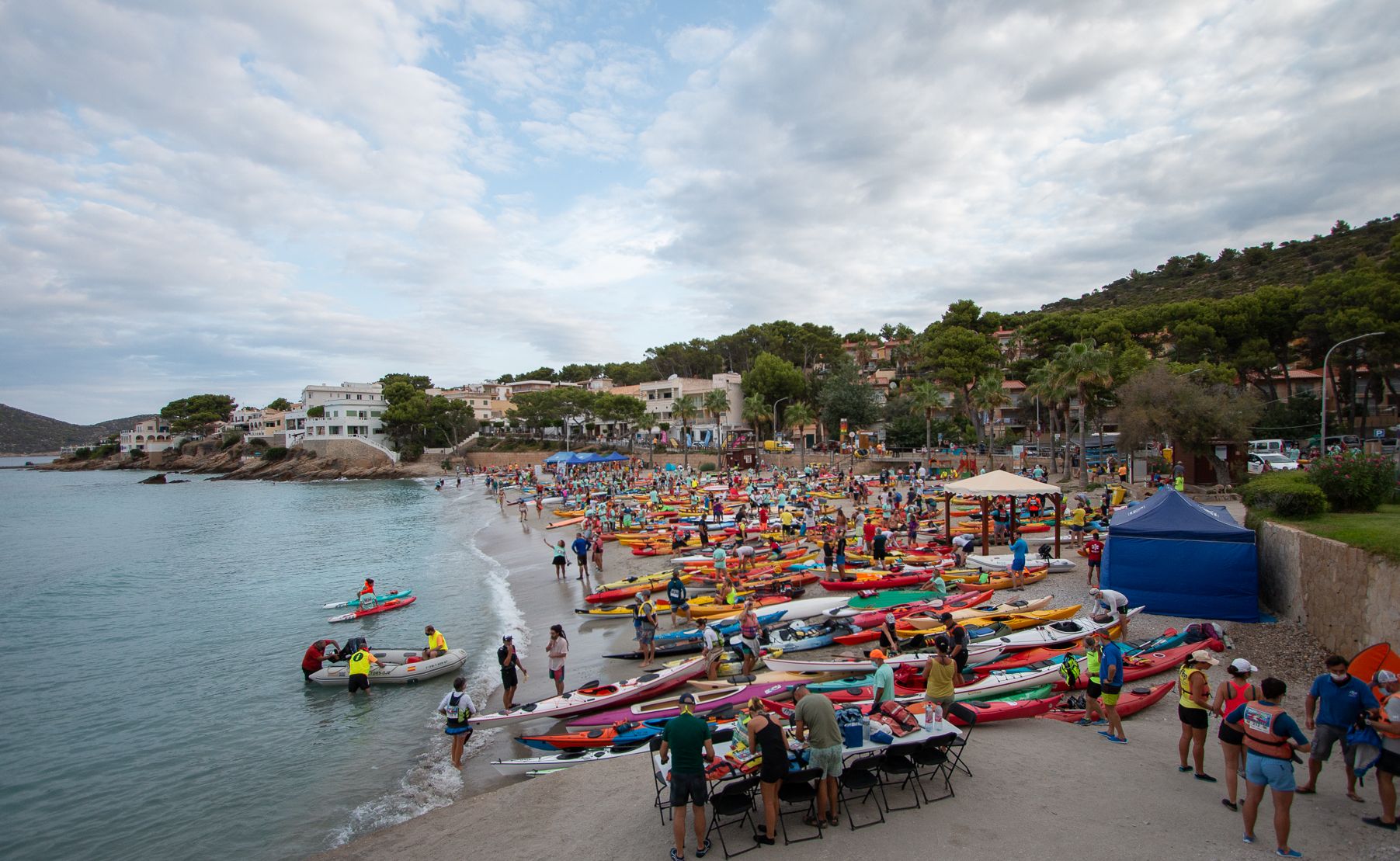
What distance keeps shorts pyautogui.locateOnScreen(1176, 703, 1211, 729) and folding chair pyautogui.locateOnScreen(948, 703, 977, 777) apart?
85.5 inches

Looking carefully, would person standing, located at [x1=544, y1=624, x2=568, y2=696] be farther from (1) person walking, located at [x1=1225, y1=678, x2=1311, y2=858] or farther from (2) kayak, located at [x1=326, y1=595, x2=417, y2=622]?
(2) kayak, located at [x1=326, y1=595, x2=417, y2=622]

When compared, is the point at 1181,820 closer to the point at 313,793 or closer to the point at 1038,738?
the point at 1038,738

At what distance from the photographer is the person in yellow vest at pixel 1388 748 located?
5.75 metres

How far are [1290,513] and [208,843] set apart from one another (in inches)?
773

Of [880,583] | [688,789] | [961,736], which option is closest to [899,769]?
[961,736]

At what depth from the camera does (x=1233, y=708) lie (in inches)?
245


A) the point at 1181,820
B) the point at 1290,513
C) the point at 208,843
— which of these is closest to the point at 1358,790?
the point at 1181,820

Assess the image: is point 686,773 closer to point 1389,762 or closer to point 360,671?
point 1389,762

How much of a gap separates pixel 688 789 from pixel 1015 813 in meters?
3.37

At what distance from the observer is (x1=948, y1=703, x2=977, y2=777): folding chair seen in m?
7.18

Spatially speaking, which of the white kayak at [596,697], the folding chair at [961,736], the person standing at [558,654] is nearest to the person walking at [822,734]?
the folding chair at [961,736]

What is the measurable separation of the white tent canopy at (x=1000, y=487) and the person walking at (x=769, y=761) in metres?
12.6

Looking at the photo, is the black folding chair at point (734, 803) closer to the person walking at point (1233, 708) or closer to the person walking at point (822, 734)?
the person walking at point (822, 734)

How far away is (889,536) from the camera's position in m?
23.9
